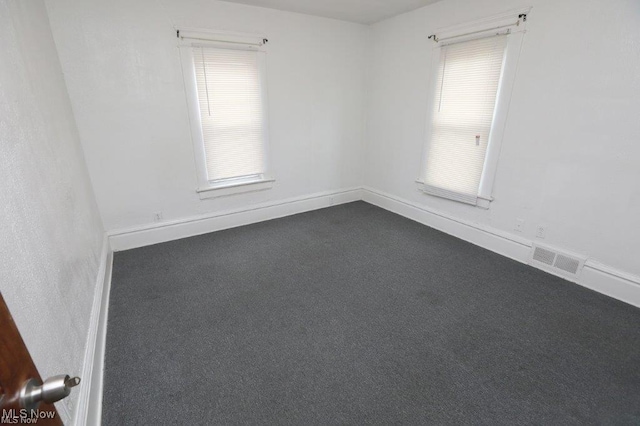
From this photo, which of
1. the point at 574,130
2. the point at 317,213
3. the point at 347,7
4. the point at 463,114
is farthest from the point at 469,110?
the point at 317,213

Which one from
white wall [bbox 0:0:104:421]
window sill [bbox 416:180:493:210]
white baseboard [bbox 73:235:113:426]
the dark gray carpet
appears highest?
white wall [bbox 0:0:104:421]

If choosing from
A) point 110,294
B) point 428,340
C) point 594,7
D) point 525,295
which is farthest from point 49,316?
point 594,7

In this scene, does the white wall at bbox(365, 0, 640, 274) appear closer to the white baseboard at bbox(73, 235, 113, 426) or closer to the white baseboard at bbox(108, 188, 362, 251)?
the white baseboard at bbox(108, 188, 362, 251)

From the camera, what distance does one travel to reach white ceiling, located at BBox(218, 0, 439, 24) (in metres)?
3.26

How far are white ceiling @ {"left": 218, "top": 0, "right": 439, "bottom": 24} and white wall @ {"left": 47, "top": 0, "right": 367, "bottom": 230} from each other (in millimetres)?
138

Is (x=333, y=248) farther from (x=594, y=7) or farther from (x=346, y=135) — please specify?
(x=594, y=7)

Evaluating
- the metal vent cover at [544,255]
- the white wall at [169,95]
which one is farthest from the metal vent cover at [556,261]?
the white wall at [169,95]

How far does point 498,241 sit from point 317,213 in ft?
7.59

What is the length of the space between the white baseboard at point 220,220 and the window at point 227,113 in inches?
12.7

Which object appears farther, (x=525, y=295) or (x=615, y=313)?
(x=525, y=295)

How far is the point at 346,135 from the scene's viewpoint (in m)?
4.54

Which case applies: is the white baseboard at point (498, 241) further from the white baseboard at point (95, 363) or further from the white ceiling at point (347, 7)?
the white baseboard at point (95, 363)

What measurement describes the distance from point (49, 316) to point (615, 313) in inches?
138

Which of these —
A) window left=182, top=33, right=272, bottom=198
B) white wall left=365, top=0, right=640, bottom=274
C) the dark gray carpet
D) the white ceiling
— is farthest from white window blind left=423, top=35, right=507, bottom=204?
window left=182, top=33, right=272, bottom=198
